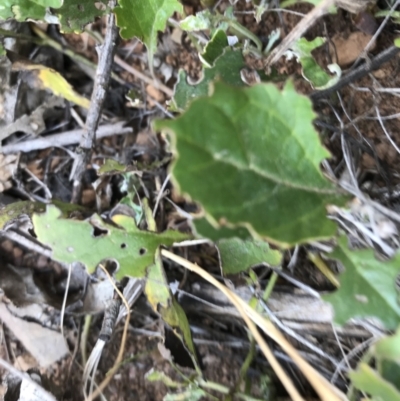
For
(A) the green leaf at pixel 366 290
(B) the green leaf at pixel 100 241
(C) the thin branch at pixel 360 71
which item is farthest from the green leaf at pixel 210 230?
(C) the thin branch at pixel 360 71

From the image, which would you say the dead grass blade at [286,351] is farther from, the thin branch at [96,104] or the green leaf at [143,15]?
the green leaf at [143,15]

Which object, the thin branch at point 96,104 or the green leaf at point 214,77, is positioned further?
the thin branch at point 96,104

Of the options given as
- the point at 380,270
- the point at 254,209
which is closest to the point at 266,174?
the point at 254,209

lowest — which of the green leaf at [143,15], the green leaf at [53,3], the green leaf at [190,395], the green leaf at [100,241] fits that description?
the green leaf at [190,395]

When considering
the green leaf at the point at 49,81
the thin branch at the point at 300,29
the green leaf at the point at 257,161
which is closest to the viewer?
the green leaf at the point at 257,161

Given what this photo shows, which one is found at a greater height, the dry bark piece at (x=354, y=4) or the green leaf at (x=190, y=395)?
the dry bark piece at (x=354, y=4)

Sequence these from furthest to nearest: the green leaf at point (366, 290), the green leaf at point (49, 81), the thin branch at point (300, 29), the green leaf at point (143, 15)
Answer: the green leaf at point (49, 81) → the green leaf at point (143, 15) → the thin branch at point (300, 29) → the green leaf at point (366, 290)

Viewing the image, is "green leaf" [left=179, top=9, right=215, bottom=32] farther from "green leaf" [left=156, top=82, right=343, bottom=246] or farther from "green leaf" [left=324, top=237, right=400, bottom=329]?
"green leaf" [left=324, top=237, right=400, bottom=329]
